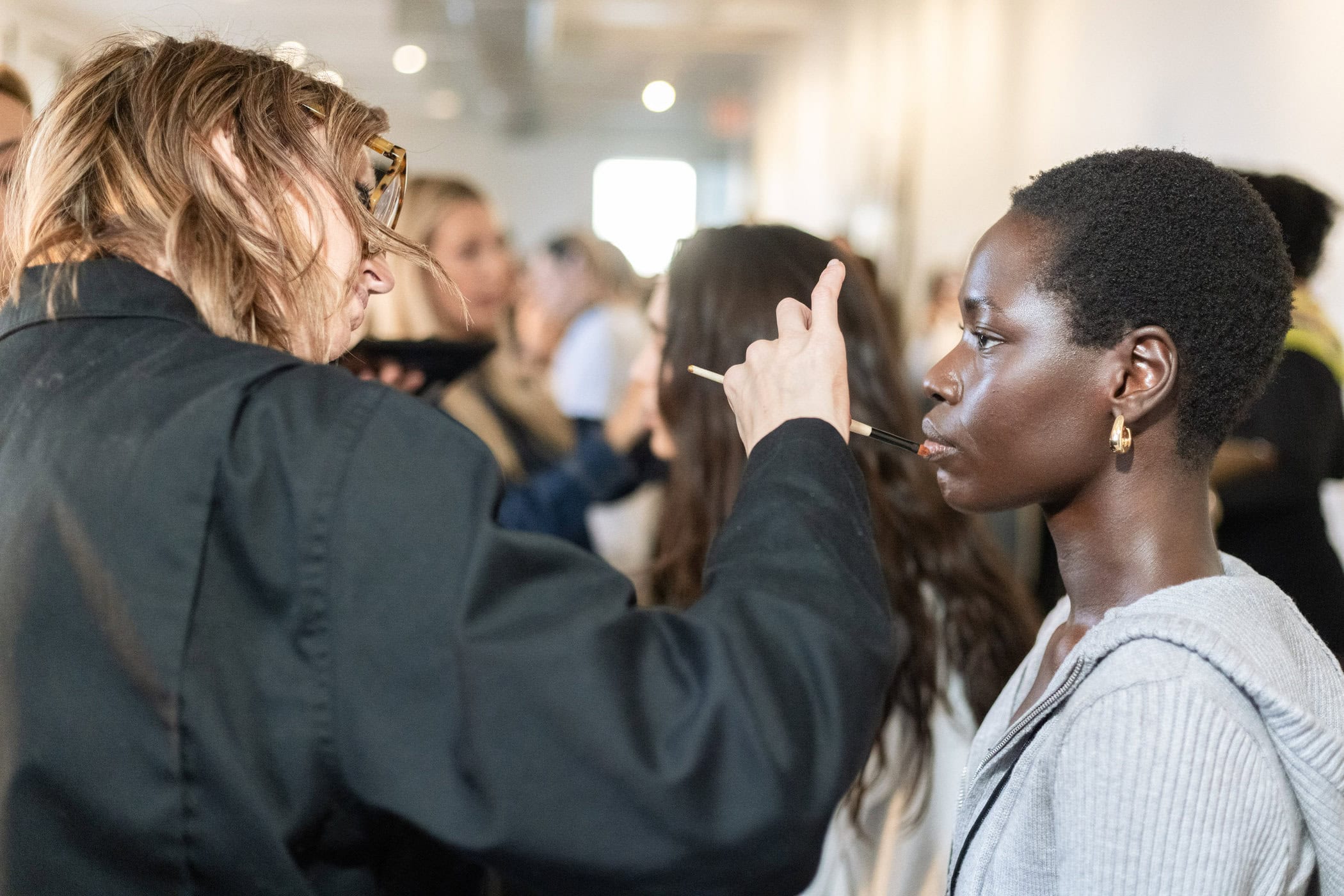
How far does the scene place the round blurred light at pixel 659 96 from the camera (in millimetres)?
11539

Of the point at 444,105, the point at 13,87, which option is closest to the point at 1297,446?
the point at 13,87

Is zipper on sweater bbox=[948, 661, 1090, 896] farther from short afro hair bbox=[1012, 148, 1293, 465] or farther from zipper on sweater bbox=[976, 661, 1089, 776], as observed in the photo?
short afro hair bbox=[1012, 148, 1293, 465]

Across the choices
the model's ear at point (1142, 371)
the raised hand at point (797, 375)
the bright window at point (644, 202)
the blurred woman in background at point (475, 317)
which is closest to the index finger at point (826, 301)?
the raised hand at point (797, 375)

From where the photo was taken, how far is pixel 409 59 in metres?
9.39

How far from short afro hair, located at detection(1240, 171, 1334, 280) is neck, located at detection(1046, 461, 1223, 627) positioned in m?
1.19

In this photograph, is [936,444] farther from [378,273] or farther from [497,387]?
[497,387]

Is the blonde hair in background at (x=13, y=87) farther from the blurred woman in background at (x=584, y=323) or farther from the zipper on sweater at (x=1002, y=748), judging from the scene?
the blurred woman in background at (x=584, y=323)

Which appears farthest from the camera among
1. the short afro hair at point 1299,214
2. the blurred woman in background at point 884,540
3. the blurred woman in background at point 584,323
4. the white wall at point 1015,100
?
the blurred woman in background at point 584,323

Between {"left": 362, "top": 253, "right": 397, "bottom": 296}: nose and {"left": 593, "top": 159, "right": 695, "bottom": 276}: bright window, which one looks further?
{"left": 593, "top": 159, "right": 695, "bottom": 276}: bright window

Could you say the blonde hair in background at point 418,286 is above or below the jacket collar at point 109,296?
below

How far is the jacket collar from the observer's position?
2.69 feet

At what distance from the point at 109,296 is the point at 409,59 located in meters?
9.27

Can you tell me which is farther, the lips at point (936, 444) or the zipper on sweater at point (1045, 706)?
the lips at point (936, 444)

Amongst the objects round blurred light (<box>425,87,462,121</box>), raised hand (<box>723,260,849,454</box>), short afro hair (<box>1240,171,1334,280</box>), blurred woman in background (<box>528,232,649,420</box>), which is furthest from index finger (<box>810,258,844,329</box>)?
round blurred light (<box>425,87,462,121</box>)
